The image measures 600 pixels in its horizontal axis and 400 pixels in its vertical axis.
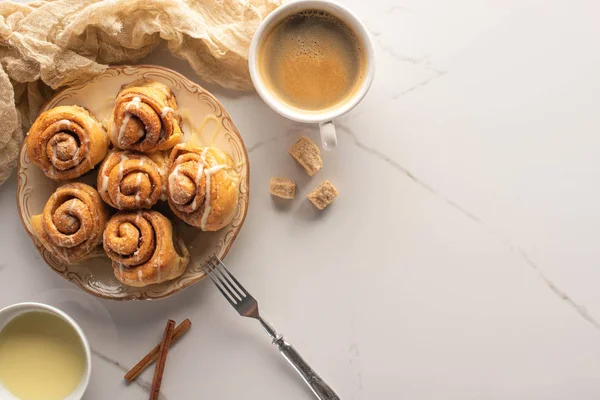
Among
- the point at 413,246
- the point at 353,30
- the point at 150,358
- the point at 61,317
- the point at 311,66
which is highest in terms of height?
the point at 353,30

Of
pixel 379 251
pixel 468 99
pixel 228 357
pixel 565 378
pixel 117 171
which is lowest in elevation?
pixel 228 357

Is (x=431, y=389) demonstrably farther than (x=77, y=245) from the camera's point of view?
Yes

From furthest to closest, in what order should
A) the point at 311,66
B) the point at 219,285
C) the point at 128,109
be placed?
the point at 219,285, the point at 311,66, the point at 128,109

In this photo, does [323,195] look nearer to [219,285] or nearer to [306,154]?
[306,154]

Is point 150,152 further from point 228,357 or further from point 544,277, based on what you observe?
point 544,277

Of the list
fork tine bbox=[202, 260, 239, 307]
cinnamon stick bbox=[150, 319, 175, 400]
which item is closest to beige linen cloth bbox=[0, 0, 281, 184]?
fork tine bbox=[202, 260, 239, 307]

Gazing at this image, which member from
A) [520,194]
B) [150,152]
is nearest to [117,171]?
[150,152]

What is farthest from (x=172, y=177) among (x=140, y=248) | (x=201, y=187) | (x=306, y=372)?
(x=306, y=372)
